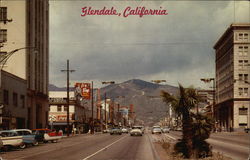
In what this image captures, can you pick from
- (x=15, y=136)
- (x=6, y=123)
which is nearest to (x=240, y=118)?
(x=6, y=123)

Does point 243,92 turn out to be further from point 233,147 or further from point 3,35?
point 233,147

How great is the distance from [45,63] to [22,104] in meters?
17.8

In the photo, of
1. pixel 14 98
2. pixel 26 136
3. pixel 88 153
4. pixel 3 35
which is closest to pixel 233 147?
pixel 88 153

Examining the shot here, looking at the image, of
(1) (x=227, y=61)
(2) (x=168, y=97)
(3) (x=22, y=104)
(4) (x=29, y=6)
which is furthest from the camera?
(1) (x=227, y=61)

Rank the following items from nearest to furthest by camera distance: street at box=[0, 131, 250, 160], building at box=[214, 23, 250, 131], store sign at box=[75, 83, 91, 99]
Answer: street at box=[0, 131, 250, 160]
building at box=[214, 23, 250, 131]
store sign at box=[75, 83, 91, 99]

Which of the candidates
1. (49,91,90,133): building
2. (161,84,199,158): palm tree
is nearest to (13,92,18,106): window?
(49,91,90,133): building

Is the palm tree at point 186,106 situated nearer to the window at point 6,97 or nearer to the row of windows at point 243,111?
the window at point 6,97

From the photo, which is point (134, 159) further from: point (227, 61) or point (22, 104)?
point (227, 61)

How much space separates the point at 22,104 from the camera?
68.3 metres

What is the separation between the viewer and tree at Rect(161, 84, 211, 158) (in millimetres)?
23375

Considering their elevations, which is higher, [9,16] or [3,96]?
[9,16]

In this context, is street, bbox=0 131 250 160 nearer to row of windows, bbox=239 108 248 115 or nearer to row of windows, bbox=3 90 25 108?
row of windows, bbox=3 90 25 108

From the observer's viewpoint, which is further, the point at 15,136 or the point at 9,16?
the point at 9,16

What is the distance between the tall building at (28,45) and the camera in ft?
228
